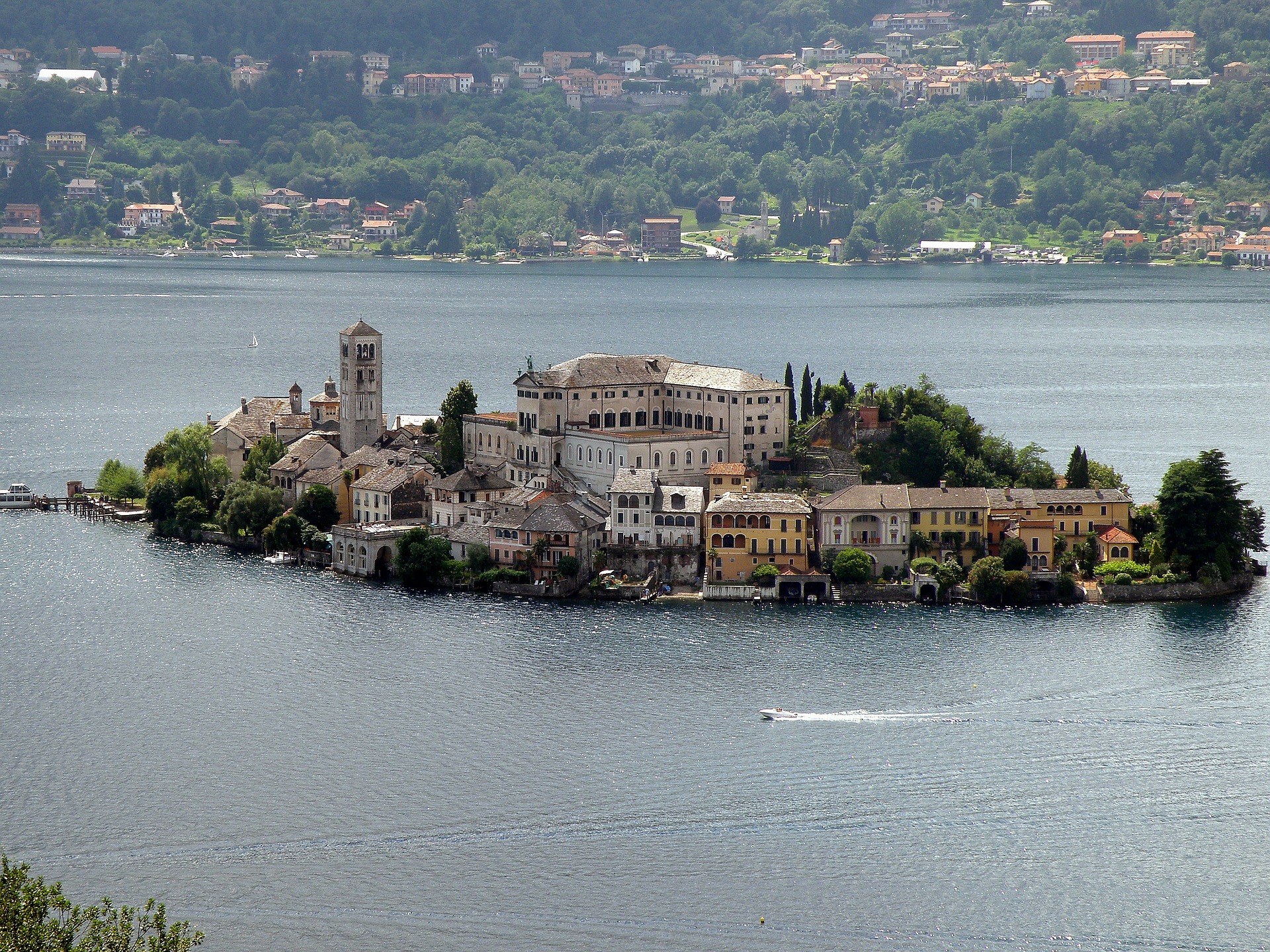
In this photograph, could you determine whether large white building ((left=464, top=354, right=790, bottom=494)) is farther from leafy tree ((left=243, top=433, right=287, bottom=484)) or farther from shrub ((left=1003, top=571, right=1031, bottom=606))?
shrub ((left=1003, top=571, right=1031, bottom=606))

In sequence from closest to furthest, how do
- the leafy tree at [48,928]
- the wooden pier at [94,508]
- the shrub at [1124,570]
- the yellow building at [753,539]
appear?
1. the leafy tree at [48,928]
2. the shrub at [1124,570]
3. the yellow building at [753,539]
4. the wooden pier at [94,508]

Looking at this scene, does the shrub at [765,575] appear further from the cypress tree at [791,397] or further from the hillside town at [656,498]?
the cypress tree at [791,397]

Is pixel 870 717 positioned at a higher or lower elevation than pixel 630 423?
lower

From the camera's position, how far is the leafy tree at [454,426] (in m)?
78.9

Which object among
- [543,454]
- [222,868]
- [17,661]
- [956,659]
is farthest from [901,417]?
[222,868]

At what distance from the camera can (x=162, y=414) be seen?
363 feet

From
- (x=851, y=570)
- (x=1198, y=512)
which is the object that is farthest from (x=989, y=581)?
(x=1198, y=512)

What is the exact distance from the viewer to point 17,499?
85625 millimetres

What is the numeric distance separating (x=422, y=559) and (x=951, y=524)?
55.4 feet

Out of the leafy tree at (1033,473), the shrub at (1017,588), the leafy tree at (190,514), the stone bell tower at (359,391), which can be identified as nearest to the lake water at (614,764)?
the shrub at (1017,588)

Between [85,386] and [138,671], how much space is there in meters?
68.2

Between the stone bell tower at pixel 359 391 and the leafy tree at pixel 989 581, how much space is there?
86.8 ft

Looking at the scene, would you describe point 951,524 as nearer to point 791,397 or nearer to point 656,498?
point 656,498

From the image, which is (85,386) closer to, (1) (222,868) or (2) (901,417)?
(2) (901,417)
